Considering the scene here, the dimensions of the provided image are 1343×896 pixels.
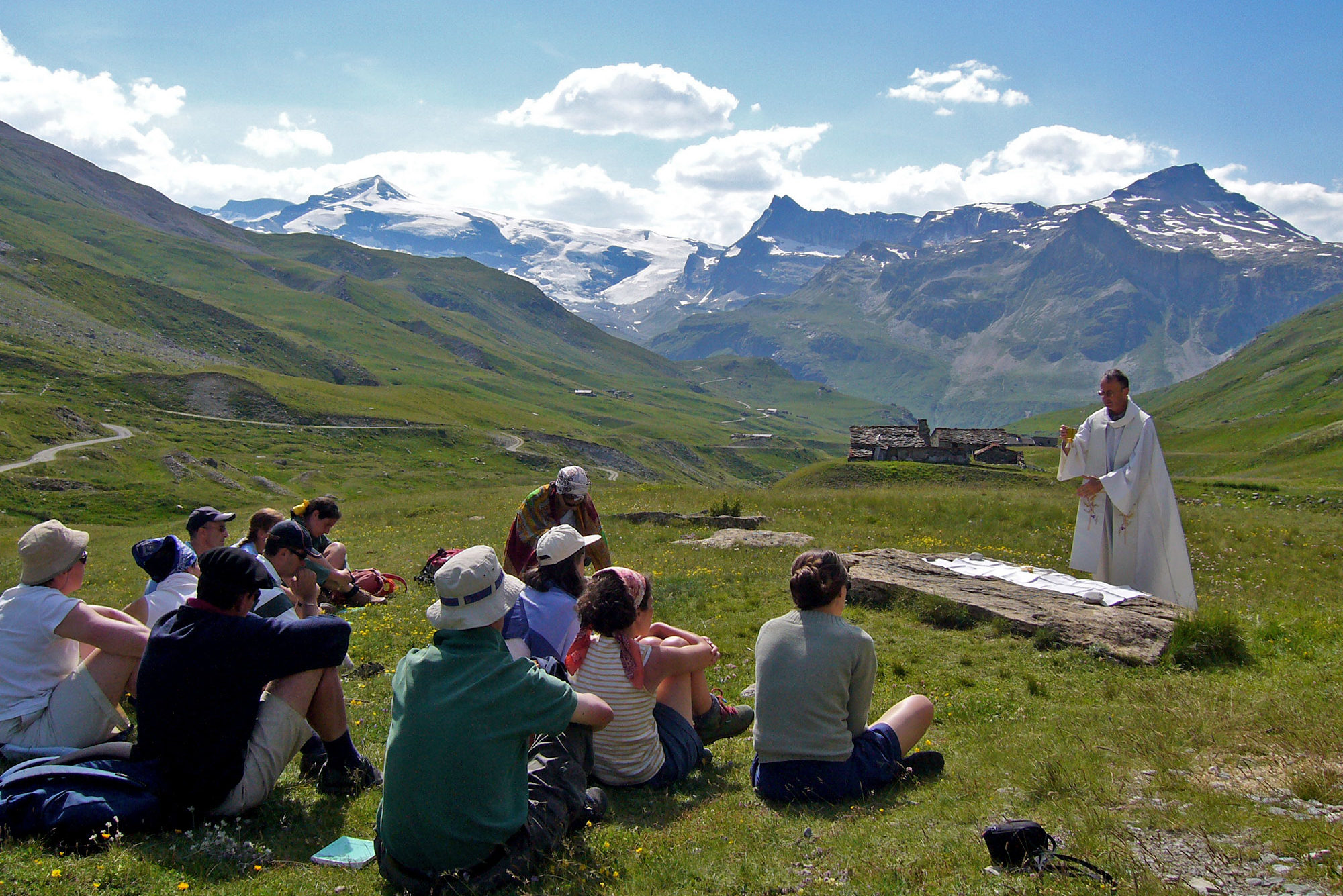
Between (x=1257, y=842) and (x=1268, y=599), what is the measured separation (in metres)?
13.0

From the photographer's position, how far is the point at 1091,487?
1374cm

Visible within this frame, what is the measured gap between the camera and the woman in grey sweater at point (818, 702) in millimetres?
7125

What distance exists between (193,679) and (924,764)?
6.51 metres

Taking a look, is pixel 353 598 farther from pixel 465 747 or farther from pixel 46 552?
pixel 465 747

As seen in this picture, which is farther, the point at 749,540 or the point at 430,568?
the point at 749,540

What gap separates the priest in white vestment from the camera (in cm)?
1337

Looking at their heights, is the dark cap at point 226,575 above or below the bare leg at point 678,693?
above

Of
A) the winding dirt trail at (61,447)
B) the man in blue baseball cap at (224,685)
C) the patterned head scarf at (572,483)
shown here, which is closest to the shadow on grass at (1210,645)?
the patterned head scarf at (572,483)

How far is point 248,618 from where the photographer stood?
6.66m

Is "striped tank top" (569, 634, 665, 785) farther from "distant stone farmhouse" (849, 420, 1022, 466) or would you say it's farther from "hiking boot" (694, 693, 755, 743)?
"distant stone farmhouse" (849, 420, 1022, 466)

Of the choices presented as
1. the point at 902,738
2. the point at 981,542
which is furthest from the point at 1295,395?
the point at 902,738

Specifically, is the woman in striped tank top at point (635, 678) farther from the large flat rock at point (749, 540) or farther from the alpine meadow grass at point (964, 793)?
the large flat rock at point (749, 540)

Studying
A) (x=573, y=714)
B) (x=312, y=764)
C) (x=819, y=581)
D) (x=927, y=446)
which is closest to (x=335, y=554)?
(x=312, y=764)

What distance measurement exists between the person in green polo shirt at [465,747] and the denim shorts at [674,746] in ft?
5.76
